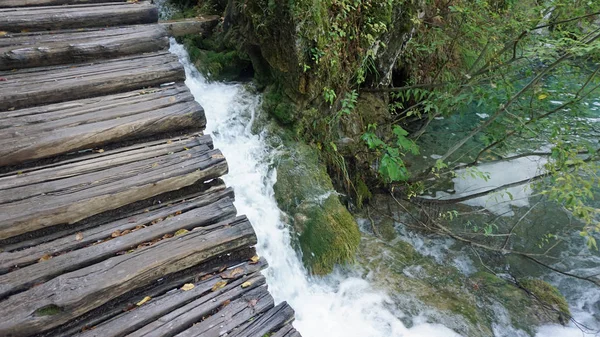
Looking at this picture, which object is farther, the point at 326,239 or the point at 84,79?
the point at 326,239

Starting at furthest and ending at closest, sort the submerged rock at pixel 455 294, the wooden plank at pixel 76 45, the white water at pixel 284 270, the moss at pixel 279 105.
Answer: the moss at pixel 279 105, the submerged rock at pixel 455 294, the white water at pixel 284 270, the wooden plank at pixel 76 45

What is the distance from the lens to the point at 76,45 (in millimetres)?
3389

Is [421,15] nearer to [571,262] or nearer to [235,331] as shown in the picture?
[571,262]

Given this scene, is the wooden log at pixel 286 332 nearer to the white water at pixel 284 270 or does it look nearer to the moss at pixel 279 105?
the white water at pixel 284 270

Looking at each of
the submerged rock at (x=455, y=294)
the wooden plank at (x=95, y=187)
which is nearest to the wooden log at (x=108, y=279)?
the wooden plank at (x=95, y=187)

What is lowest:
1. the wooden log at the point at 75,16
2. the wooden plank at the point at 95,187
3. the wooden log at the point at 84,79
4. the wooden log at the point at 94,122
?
the wooden plank at the point at 95,187

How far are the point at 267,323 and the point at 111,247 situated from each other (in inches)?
40.8

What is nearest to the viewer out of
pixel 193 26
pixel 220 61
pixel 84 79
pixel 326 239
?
pixel 84 79

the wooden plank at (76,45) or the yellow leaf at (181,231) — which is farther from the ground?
the wooden plank at (76,45)

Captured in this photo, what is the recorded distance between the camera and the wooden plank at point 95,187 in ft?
7.83

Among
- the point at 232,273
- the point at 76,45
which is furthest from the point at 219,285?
the point at 76,45

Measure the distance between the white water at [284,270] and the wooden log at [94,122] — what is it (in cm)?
148

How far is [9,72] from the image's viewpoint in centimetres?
318

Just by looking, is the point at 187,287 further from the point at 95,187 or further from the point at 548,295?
the point at 548,295
